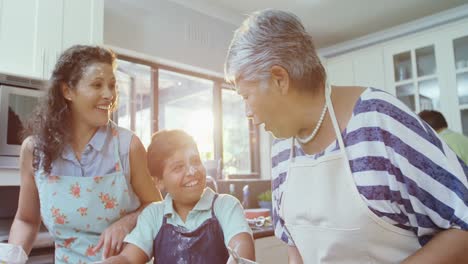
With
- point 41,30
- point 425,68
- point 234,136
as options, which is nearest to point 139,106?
point 234,136

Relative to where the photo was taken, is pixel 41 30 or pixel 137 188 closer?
pixel 137 188

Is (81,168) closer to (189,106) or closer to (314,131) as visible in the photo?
(314,131)

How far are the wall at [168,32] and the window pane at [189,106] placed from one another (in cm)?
23

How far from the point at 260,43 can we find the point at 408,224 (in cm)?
43

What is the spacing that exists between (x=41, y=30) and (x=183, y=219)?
131 cm

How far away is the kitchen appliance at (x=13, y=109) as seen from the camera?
159 cm

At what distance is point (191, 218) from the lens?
112 centimetres

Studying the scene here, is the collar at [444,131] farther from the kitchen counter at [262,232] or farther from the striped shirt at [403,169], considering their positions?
the striped shirt at [403,169]

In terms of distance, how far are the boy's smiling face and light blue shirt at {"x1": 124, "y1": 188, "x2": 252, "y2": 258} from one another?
3cm

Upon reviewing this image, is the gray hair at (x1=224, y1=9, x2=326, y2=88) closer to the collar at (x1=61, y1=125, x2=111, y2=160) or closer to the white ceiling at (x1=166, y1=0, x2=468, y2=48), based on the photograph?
the collar at (x1=61, y1=125, x2=111, y2=160)

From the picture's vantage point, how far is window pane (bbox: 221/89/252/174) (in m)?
3.53

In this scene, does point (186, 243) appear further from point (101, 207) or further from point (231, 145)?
point (231, 145)

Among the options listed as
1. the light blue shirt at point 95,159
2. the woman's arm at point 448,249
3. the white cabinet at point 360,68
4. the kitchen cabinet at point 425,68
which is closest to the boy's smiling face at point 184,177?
the light blue shirt at point 95,159

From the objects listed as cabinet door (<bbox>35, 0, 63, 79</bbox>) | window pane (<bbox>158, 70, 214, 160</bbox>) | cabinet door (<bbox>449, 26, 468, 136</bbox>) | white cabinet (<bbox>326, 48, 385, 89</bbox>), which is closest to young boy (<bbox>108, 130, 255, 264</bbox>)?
cabinet door (<bbox>35, 0, 63, 79</bbox>)
